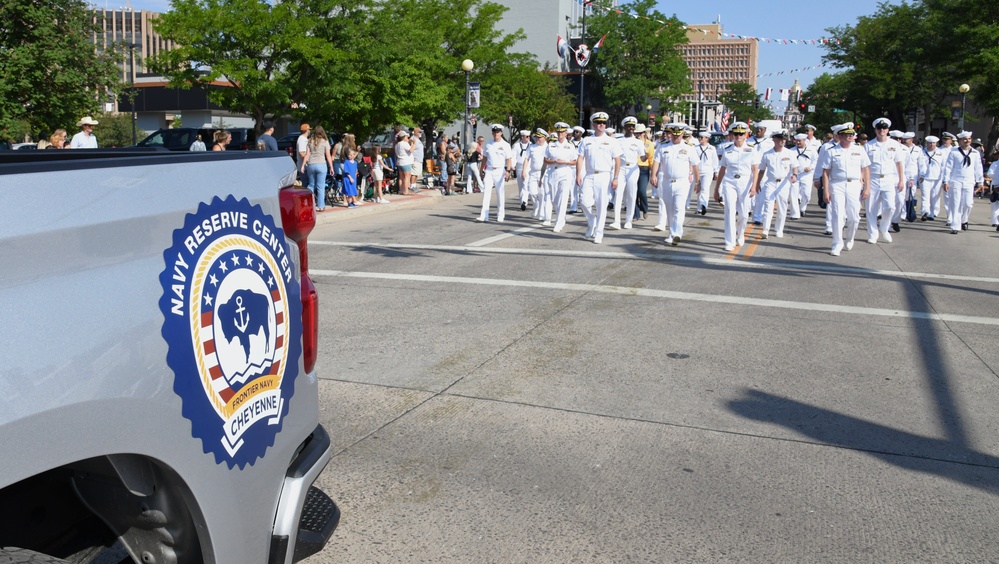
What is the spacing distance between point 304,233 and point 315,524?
3.07 feet

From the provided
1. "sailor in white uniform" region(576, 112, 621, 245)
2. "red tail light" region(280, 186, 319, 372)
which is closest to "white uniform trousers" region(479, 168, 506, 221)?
"sailor in white uniform" region(576, 112, 621, 245)

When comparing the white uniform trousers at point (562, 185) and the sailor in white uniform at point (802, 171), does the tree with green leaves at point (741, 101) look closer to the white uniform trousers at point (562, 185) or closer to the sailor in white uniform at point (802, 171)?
the sailor in white uniform at point (802, 171)

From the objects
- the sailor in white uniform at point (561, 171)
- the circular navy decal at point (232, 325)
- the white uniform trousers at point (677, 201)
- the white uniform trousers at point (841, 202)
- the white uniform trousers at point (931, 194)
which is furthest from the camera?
the white uniform trousers at point (931, 194)

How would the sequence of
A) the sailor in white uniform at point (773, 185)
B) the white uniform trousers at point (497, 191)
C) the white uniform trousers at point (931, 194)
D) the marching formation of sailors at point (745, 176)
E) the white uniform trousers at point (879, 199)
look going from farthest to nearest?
the white uniform trousers at point (931, 194), the white uniform trousers at point (497, 191), the sailor in white uniform at point (773, 185), the white uniform trousers at point (879, 199), the marching formation of sailors at point (745, 176)

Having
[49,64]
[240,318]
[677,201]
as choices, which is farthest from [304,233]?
[49,64]

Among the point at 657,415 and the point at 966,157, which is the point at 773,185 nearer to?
the point at 966,157

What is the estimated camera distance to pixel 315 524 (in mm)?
2939

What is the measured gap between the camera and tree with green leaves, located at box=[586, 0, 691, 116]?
6788cm

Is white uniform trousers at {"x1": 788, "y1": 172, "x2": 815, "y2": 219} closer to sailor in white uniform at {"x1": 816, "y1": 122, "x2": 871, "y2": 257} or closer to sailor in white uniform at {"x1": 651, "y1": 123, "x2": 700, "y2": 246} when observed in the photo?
sailor in white uniform at {"x1": 816, "y1": 122, "x2": 871, "y2": 257}

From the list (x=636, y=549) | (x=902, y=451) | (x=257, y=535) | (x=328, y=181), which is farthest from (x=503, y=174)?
(x=257, y=535)

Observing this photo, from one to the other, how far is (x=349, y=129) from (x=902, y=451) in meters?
23.5

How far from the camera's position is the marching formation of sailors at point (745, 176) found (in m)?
13.9

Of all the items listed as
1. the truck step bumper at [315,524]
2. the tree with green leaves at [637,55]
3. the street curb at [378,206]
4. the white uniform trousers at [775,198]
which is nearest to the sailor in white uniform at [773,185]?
the white uniform trousers at [775,198]

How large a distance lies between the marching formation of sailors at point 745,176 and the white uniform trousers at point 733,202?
0.05 feet
